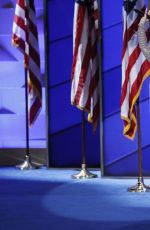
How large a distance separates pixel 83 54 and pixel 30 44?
1.19 m

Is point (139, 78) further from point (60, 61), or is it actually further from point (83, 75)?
point (60, 61)

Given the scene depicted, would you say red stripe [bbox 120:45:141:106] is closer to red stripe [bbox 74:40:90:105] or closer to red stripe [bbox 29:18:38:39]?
red stripe [bbox 74:40:90:105]

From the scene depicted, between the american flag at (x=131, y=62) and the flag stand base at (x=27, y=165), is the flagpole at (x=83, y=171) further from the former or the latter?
the american flag at (x=131, y=62)

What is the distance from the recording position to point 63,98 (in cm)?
720

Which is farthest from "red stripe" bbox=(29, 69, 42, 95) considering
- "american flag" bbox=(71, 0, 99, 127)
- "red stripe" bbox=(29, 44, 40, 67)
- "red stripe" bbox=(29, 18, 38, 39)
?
"american flag" bbox=(71, 0, 99, 127)

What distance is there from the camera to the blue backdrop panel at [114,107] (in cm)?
616

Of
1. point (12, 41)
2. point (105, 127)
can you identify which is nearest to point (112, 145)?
point (105, 127)

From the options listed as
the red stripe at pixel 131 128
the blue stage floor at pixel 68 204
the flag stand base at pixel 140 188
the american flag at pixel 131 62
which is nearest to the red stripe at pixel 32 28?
the blue stage floor at pixel 68 204

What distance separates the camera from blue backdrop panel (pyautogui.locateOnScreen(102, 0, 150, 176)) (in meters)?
6.16

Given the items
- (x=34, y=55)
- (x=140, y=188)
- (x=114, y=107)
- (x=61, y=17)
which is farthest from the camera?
(x=34, y=55)

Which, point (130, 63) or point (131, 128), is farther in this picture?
point (131, 128)

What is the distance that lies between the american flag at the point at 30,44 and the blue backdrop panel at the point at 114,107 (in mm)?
1351

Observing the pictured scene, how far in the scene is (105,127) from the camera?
6.25 metres

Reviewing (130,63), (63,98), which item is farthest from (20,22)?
(130,63)
